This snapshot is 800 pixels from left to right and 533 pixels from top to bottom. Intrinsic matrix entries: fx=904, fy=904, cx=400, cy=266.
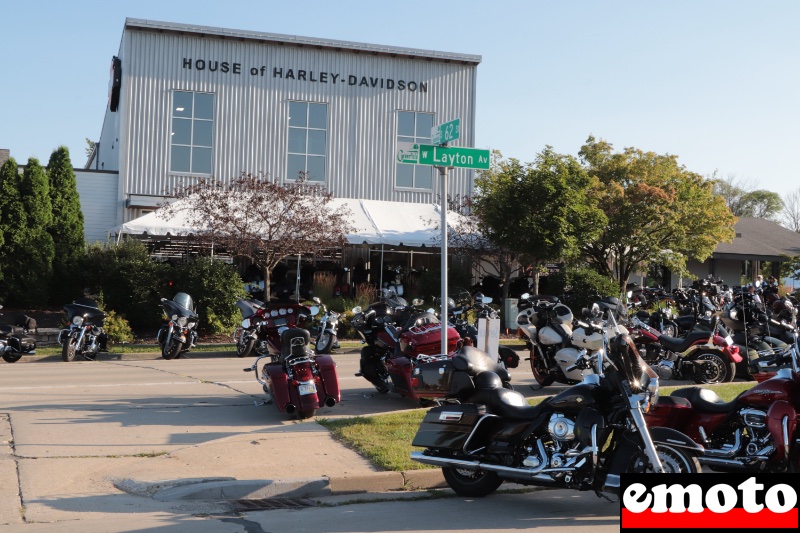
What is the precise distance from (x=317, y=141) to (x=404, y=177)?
3.47 meters

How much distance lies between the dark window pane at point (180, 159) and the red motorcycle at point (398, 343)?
18806mm

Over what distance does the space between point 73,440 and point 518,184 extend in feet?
58.2

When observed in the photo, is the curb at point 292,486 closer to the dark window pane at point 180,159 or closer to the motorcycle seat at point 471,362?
the motorcycle seat at point 471,362

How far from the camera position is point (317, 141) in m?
32.8

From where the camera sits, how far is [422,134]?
33781 mm

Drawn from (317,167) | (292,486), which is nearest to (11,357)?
(292,486)

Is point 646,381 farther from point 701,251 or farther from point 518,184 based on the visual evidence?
point 701,251

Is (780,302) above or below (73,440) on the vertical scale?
above

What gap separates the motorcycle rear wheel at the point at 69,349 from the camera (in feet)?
61.4

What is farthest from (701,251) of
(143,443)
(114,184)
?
(143,443)

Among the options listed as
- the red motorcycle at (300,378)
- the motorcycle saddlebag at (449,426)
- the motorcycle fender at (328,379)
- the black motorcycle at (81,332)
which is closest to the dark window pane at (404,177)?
A: the black motorcycle at (81,332)

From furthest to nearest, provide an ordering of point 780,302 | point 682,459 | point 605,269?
point 605,269 < point 780,302 < point 682,459

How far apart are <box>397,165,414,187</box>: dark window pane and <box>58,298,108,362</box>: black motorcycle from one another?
16.2 metres

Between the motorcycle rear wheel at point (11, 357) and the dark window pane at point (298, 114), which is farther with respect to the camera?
the dark window pane at point (298, 114)
